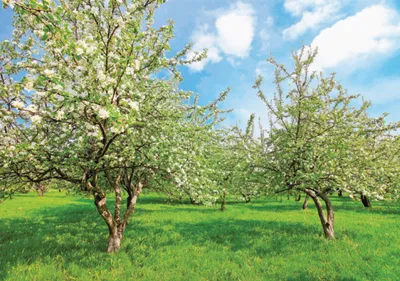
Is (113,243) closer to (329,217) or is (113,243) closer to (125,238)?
(125,238)

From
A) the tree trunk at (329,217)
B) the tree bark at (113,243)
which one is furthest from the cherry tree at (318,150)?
the tree bark at (113,243)

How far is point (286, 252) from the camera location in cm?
1163

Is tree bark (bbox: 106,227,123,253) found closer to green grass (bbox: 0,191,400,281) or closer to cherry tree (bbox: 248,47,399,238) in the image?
green grass (bbox: 0,191,400,281)

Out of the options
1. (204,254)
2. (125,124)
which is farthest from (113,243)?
(125,124)

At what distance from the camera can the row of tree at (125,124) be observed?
19.9 ft

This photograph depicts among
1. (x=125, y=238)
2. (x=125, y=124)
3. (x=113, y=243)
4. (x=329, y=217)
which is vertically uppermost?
(x=125, y=124)

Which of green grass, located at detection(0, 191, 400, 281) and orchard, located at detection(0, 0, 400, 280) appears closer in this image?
orchard, located at detection(0, 0, 400, 280)

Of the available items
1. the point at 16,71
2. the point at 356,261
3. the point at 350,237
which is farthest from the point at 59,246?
the point at 350,237

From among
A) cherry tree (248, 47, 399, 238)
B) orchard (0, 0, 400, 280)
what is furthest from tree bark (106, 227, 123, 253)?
cherry tree (248, 47, 399, 238)

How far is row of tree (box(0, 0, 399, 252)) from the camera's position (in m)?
6.07

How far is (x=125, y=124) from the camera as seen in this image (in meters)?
6.02

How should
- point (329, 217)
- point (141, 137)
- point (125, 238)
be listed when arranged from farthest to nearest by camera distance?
point (329, 217) → point (125, 238) → point (141, 137)

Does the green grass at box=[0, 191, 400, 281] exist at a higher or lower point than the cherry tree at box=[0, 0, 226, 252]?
lower

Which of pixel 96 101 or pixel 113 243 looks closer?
pixel 96 101
